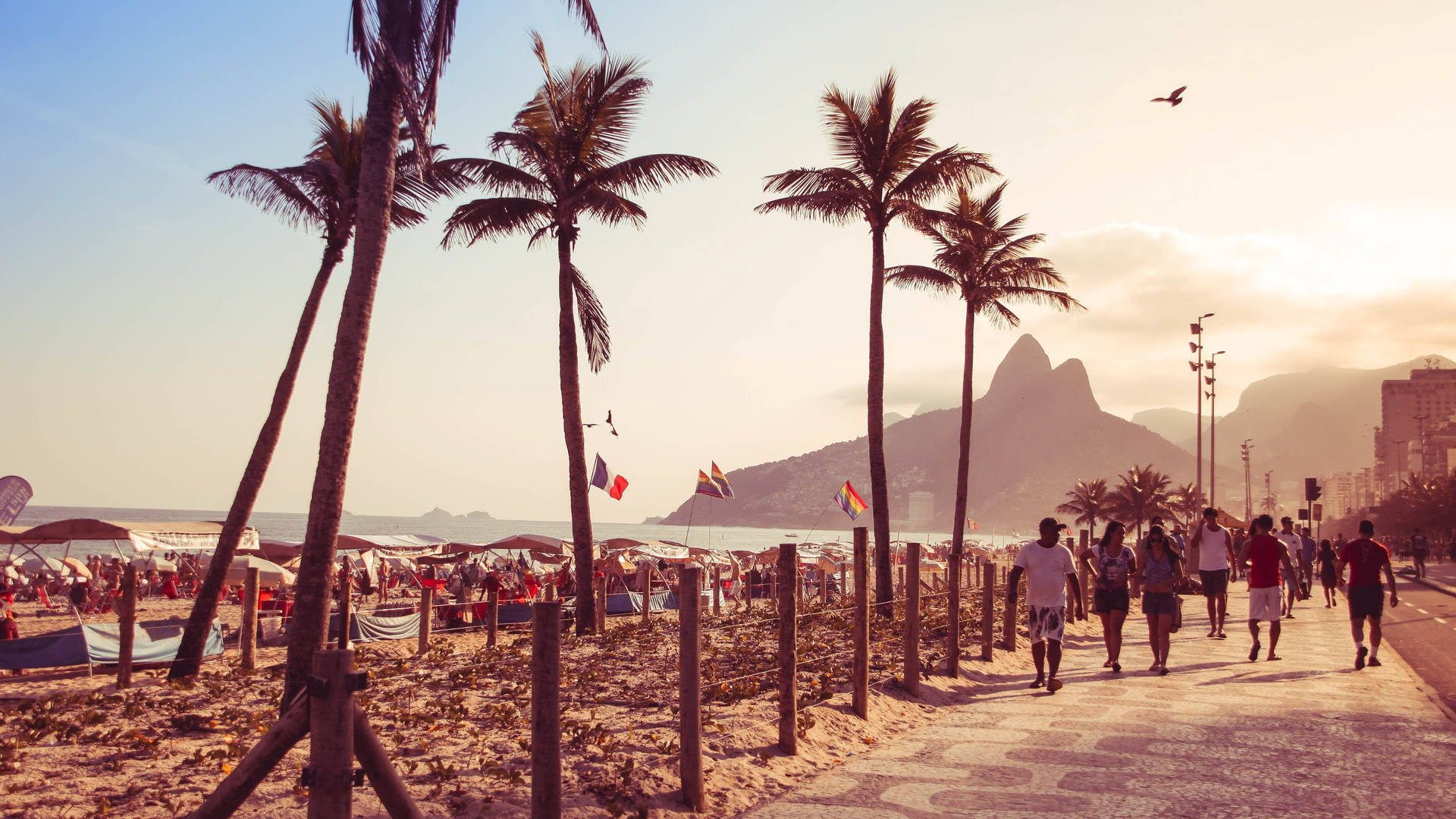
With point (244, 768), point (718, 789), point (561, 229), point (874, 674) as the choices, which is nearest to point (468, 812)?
point (718, 789)

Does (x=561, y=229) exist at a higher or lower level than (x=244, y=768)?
higher

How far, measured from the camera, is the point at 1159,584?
1114 centimetres

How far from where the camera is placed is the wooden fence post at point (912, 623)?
29.4 ft

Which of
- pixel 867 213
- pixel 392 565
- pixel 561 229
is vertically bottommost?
pixel 392 565

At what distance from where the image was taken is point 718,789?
602 cm

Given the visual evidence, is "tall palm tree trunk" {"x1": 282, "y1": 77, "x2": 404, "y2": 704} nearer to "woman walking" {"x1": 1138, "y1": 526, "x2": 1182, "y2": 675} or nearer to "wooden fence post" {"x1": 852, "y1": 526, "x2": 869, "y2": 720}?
"wooden fence post" {"x1": 852, "y1": 526, "x2": 869, "y2": 720}

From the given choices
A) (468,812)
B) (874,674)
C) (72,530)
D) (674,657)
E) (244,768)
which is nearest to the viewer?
(244,768)

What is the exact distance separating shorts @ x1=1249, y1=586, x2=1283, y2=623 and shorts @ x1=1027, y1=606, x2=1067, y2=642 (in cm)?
352

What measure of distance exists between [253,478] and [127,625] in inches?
105

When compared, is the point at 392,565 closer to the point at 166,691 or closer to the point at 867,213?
the point at 867,213

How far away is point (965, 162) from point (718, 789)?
1492 cm

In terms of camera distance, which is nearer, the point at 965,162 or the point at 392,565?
the point at 965,162

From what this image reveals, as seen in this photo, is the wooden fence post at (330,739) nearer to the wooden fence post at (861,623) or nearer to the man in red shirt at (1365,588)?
the wooden fence post at (861,623)

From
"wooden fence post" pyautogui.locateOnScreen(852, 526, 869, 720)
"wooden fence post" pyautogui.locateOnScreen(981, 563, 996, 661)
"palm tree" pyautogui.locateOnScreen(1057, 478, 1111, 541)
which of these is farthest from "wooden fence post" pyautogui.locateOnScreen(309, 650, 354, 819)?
"palm tree" pyautogui.locateOnScreen(1057, 478, 1111, 541)
